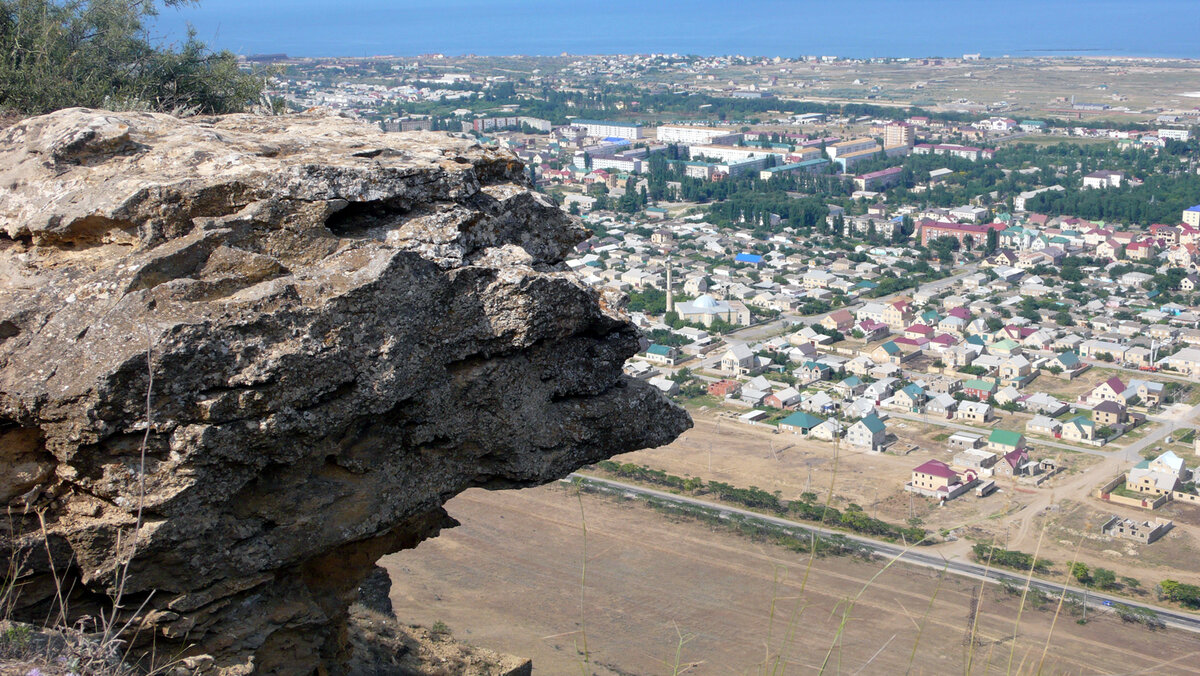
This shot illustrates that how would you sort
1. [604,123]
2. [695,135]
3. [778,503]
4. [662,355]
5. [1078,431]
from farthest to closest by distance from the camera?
[604,123]
[695,135]
[662,355]
[1078,431]
[778,503]

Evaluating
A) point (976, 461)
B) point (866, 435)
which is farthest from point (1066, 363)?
point (866, 435)

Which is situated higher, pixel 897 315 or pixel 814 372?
pixel 897 315

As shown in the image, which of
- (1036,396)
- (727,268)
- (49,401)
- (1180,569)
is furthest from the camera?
(727,268)

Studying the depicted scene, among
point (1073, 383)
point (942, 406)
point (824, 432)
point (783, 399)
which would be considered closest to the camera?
point (824, 432)

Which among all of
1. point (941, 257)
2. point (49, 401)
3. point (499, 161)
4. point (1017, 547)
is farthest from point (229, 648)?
point (941, 257)

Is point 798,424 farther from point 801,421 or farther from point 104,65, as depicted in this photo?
point 104,65

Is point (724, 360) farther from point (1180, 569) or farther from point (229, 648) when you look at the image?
point (229, 648)
